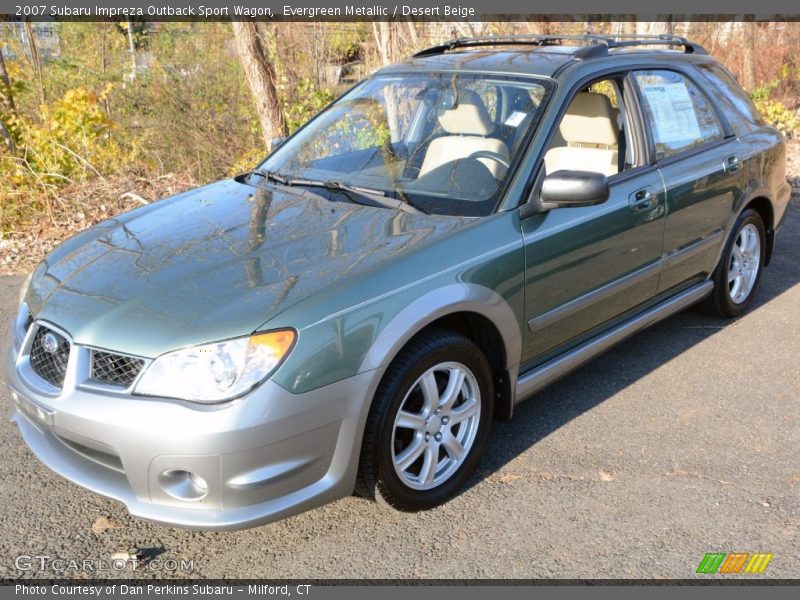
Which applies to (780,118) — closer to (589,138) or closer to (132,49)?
(589,138)

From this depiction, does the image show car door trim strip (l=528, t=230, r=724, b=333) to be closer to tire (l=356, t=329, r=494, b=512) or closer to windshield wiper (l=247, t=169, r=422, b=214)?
tire (l=356, t=329, r=494, b=512)

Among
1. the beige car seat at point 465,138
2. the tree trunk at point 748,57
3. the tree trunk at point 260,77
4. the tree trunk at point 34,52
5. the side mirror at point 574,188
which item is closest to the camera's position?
the side mirror at point 574,188

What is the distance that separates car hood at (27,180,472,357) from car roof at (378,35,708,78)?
1099 millimetres

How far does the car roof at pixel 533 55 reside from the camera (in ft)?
13.1

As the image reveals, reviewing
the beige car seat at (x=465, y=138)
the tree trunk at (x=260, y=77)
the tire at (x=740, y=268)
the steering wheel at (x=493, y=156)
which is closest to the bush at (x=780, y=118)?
the tire at (x=740, y=268)

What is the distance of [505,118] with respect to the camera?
150 inches

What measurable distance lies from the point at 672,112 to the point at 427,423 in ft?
8.27

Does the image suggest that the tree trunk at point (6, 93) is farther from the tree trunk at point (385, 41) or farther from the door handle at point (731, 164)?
the door handle at point (731, 164)

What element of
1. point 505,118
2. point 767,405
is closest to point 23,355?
point 505,118

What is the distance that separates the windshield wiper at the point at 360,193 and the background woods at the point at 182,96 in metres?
3.82

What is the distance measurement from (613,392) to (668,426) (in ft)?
1.41

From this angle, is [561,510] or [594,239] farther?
[594,239]

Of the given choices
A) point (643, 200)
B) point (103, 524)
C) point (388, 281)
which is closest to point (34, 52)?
point (103, 524)

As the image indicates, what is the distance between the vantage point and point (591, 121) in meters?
4.38
